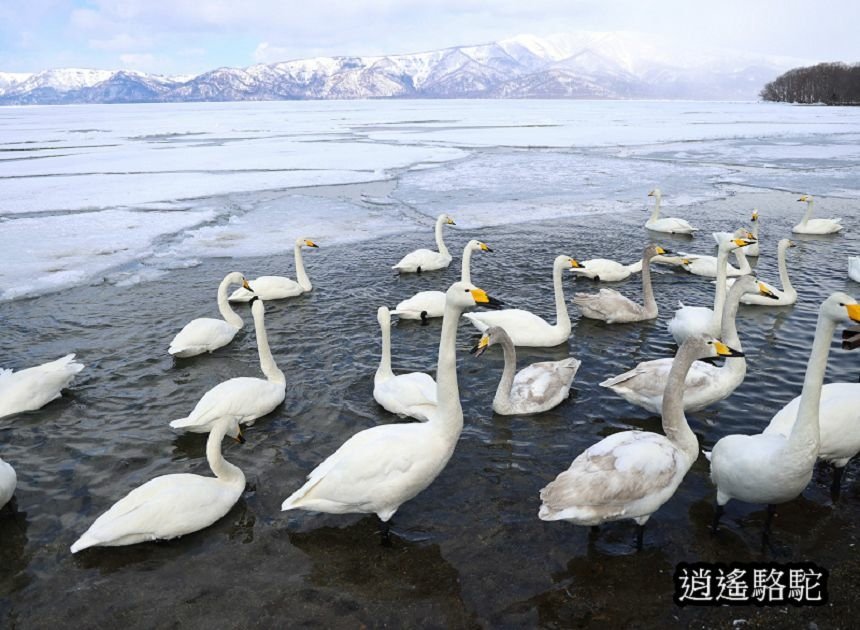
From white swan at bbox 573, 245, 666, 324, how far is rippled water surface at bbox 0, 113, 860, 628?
241mm

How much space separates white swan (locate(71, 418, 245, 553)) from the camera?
4965mm

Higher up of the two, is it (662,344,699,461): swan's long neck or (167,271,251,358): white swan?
(662,344,699,461): swan's long neck

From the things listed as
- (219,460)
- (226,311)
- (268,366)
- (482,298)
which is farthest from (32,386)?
(482,298)

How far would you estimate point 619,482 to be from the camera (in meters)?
4.72

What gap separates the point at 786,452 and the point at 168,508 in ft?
15.6

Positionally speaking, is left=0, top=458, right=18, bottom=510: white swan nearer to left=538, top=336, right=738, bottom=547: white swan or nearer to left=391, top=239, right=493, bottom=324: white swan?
left=538, top=336, right=738, bottom=547: white swan

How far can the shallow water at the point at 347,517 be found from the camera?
457 cm

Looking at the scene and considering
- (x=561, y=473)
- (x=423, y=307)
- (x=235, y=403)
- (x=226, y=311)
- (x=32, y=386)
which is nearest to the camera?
Answer: (x=561, y=473)

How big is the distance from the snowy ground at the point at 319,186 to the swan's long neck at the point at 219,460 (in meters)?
7.85

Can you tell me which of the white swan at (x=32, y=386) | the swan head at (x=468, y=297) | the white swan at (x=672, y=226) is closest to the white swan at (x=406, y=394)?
the swan head at (x=468, y=297)

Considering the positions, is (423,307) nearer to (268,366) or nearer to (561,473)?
(268,366)

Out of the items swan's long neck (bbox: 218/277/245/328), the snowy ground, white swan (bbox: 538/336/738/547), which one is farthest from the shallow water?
the snowy ground

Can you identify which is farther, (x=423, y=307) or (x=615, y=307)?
(x=423, y=307)

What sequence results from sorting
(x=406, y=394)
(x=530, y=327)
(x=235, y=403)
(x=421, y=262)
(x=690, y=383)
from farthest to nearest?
1. (x=421, y=262)
2. (x=530, y=327)
3. (x=406, y=394)
4. (x=235, y=403)
5. (x=690, y=383)
